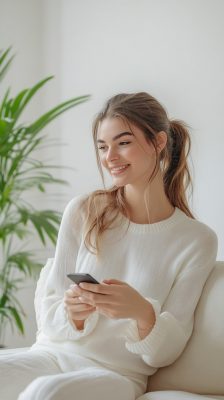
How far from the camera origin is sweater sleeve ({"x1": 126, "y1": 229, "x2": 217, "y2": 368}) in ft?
6.74

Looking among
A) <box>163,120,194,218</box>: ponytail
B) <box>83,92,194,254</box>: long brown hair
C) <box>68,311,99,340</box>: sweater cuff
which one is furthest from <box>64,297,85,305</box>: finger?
<box>163,120,194,218</box>: ponytail

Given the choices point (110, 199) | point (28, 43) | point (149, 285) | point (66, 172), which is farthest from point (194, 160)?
point (28, 43)

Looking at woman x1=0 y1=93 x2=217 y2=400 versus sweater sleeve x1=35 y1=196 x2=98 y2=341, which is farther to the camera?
sweater sleeve x1=35 y1=196 x2=98 y2=341

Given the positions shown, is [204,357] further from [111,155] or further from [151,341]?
[111,155]

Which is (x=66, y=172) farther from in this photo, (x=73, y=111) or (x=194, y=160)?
(x=194, y=160)

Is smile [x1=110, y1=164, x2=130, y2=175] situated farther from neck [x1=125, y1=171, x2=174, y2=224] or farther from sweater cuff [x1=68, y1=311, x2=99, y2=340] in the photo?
sweater cuff [x1=68, y1=311, x2=99, y2=340]

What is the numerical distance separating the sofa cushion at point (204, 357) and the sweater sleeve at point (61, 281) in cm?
27

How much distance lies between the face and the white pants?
569mm

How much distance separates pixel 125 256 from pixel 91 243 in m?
0.11

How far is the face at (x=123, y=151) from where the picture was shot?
2230 mm

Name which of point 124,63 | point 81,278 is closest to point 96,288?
point 81,278

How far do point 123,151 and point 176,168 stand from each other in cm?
28

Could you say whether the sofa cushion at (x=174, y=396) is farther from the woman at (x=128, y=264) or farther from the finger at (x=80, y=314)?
the finger at (x=80, y=314)

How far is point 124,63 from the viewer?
3.38 meters
